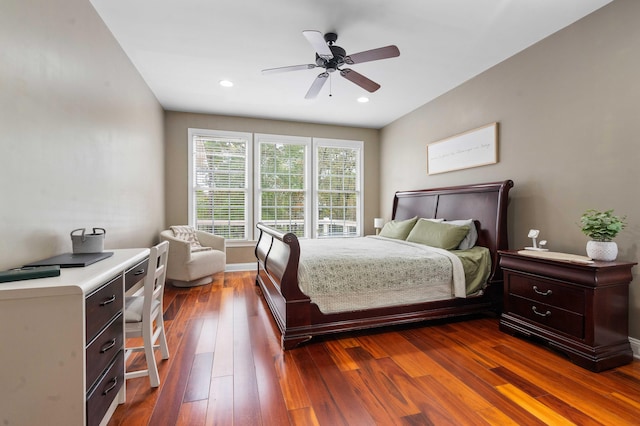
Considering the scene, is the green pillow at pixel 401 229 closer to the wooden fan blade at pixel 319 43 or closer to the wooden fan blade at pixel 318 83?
the wooden fan blade at pixel 318 83

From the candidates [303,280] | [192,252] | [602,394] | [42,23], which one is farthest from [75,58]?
[602,394]

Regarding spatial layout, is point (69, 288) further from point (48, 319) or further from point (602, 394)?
point (602, 394)

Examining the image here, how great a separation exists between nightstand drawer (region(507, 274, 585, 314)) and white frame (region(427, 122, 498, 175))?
1.52 meters

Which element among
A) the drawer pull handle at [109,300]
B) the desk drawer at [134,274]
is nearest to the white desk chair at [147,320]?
the desk drawer at [134,274]

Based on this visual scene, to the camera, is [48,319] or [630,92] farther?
[630,92]

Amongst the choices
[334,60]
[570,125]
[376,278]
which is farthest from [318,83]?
[570,125]

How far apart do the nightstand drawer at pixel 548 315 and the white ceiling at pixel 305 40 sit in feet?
8.22

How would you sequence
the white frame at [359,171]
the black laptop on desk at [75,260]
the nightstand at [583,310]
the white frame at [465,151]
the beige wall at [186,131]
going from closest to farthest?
1. the black laptop on desk at [75,260]
2. the nightstand at [583,310]
3. the white frame at [465,151]
4. the beige wall at [186,131]
5. the white frame at [359,171]

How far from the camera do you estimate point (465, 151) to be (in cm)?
389

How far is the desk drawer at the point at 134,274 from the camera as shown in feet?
5.77

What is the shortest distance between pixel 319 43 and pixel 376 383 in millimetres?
2551

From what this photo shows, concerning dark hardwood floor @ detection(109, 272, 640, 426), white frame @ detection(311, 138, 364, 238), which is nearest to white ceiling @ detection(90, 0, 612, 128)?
white frame @ detection(311, 138, 364, 238)

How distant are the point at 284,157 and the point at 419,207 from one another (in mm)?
2640

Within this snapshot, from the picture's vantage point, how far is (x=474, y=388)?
1.87 metres
